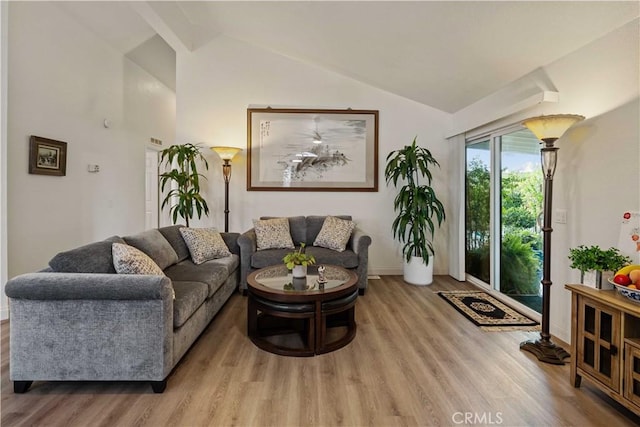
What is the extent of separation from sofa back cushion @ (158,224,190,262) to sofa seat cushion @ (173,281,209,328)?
90 centimetres

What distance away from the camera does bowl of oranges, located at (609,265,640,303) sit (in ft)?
5.62

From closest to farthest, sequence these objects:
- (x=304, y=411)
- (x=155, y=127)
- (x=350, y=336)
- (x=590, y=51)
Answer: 1. (x=304, y=411)
2. (x=590, y=51)
3. (x=350, y=336)
4. (x=155, y=127)

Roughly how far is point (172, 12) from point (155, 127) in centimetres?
260

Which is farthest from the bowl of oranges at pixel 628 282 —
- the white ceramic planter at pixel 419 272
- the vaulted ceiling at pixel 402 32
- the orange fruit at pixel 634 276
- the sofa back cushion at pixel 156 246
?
the sofa back cushion at pixel 156 246

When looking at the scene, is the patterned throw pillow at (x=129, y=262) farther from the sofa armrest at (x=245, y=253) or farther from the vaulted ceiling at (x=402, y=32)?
the vaulted ceiling at (x=402, y=32)

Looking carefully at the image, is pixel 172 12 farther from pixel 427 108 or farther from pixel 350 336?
pixel 350 336

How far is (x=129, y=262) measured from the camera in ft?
7.16

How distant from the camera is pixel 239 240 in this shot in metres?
3.76

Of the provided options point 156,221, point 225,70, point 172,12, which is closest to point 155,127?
point 156,221

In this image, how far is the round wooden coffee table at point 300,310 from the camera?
2379mm

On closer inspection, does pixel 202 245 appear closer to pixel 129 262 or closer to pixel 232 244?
pixel 232 244

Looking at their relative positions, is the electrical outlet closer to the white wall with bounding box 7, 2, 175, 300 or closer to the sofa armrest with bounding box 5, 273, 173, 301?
the sofa armrest with bounding box 5, 273, 173, 301

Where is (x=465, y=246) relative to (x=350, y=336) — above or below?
above

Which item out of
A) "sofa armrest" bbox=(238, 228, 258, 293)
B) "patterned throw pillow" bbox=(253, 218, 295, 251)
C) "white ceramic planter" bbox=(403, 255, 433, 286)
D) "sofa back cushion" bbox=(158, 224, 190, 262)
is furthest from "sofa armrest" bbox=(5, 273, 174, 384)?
"white ceramic planter" bbox=(403, 255, 433, 286)
